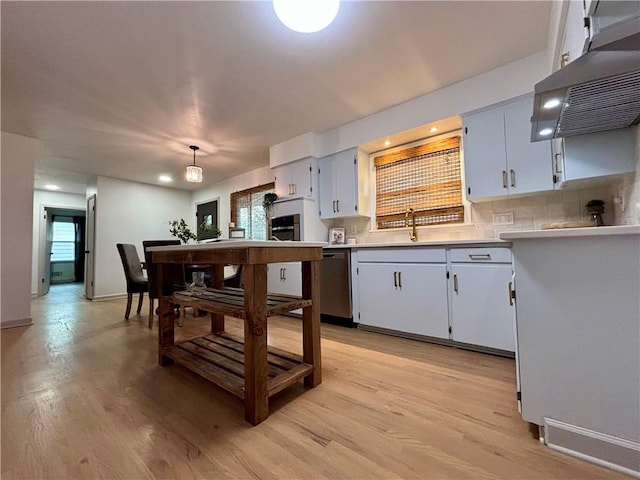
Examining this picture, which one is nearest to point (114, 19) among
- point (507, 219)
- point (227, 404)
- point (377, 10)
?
point (377, 10)

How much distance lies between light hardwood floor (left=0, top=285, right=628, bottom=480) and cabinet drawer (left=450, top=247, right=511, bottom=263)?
29.8 inches

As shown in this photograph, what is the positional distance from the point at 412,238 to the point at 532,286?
1934mm

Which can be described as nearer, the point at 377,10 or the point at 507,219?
the point at 377,10

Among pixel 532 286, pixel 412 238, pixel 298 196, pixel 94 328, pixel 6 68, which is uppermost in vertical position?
pixel 6 68

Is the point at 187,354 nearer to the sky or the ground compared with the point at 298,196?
nearer to the ground

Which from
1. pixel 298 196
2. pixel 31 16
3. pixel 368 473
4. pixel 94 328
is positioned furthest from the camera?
pixel 298 196

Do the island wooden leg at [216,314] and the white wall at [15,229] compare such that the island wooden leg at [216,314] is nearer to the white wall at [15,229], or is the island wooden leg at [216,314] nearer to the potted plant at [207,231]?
the potted plant at [207,231]

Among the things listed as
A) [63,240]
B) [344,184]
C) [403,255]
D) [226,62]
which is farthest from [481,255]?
[63,240]

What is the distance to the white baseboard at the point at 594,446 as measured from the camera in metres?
0.96

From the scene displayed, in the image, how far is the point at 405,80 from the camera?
8.32 ft

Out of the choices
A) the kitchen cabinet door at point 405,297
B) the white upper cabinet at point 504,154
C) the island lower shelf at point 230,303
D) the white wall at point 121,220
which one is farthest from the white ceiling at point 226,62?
the white wall at point 121,220

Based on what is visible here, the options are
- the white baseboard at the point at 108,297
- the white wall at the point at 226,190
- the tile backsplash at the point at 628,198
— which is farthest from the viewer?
the white wall at the point at 226,190

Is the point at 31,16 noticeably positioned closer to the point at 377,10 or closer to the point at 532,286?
the point at 377,10

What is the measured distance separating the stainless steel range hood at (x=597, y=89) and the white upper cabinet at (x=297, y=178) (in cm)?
252
